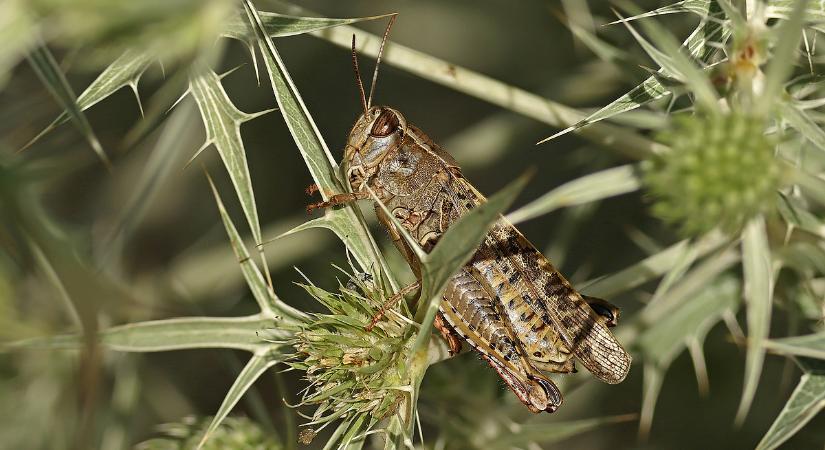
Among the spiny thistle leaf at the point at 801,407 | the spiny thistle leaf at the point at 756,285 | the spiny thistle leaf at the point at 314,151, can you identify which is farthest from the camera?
the spiny thistle leaf at the point at 801,407

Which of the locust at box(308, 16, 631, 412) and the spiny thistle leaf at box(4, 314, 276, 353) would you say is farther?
the locust at box(308, 16, 631, 412)

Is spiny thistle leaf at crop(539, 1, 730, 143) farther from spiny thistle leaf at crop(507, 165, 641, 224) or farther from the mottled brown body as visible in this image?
the mottled brown body

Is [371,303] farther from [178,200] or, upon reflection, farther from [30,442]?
[178,200]

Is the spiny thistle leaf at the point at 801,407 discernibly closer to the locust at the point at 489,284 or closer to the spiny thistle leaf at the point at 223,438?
the locust at the point at 489,284

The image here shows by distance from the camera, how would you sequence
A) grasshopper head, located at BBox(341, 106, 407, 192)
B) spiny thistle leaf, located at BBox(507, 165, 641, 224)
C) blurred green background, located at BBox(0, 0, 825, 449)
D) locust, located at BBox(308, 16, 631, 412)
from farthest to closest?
grasshopper head, located at BBox(341, 106, 407, 192), blurred green background, located at BBox(0, 0, 825, 449), locust, located at BBox(308, 16, 631, 412), spiny thistle leaf, located at BBox(507, 165, 641, 224)

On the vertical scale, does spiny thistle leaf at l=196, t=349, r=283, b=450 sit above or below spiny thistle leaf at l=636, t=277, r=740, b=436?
above

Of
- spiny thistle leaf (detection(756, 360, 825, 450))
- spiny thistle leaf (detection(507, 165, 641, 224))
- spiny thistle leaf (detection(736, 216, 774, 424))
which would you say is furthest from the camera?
spiny thistle leaf (detection(756, 360, 825, 450))

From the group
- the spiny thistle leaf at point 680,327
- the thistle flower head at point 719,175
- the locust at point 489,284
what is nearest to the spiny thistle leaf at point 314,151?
the locust at point 489,284

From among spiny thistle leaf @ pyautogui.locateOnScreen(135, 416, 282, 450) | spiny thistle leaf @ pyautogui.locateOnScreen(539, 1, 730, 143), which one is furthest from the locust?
spiny thistle leaf @ pyautogui.locateOnScreen(135, 416, 282, 450)

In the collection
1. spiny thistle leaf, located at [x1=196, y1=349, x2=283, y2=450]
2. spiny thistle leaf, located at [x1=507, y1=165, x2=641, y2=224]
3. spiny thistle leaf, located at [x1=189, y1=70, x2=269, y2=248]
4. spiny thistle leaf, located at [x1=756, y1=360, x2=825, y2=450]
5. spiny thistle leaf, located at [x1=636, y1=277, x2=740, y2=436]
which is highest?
spiny thistle leaf, located at [x1=189, y1=70, x2=269, y2=248]
